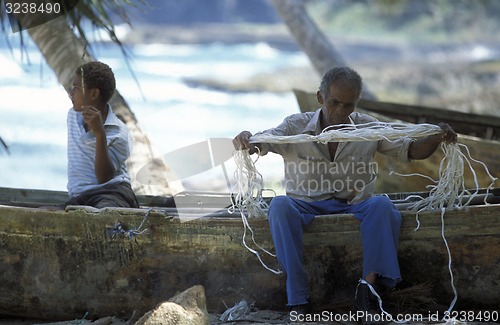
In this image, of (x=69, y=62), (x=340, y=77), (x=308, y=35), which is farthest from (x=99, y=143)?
(x=308, y=35)

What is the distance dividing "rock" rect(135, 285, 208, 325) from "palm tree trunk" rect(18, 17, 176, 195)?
306 cm

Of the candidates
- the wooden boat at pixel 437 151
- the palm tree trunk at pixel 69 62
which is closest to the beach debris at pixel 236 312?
the palm tree trunk at pixel 69 62

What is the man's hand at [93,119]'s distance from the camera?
15.4ft

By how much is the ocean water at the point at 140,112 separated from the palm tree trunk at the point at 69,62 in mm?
1875

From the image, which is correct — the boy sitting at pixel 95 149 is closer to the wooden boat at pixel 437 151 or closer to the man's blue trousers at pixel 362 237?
the man's blue trousers at pixel 362 237

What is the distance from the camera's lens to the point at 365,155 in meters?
4.56

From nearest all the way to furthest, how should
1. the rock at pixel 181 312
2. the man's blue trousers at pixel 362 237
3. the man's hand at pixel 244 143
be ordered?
the rock at pixel 181 312 → the man's blue trousers at pixel 362 237 → the man's hand at pixel 244 143

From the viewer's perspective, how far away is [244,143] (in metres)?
4.33

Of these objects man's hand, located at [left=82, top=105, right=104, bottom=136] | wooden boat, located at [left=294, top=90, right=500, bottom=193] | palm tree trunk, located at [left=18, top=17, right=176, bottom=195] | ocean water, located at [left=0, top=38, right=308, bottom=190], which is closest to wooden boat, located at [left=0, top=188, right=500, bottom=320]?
man's hand, located at [left=82, top=105, right=104, bottom=136]

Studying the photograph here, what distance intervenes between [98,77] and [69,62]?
260cm

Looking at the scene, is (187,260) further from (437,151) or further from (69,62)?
(437,151)

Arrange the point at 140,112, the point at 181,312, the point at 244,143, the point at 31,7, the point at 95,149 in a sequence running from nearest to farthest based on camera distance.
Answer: the point at 181,312 → the point at 244,143 → the point at 95,149 → the point at 31,7 → the point at 140,112

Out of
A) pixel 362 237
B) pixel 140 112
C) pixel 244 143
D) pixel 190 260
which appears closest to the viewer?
pixel 362 237

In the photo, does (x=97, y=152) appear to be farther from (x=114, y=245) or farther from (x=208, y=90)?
(x=208, y=90)
